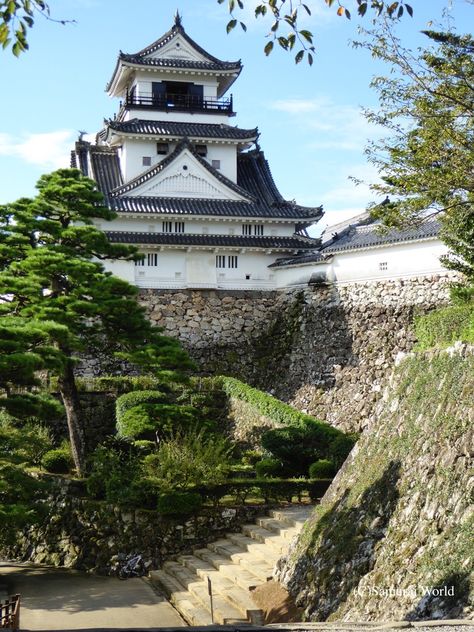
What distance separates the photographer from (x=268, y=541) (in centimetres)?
1338

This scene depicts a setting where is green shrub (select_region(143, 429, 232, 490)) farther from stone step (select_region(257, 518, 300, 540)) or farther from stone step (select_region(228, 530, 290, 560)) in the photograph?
stone step (select_region(228, 530, 290, 560))

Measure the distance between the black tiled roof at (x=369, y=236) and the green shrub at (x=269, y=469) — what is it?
6.94 m

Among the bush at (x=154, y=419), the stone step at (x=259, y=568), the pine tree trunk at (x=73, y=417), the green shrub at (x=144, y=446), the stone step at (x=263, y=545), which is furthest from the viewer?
the bush at (x=154, y=419)

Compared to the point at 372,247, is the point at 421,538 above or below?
below

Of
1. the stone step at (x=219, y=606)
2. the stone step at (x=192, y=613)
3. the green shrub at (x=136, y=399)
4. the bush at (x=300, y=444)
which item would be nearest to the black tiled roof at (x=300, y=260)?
the green shrub at (x=136, y=399)

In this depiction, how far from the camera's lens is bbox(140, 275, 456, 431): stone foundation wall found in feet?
74.1

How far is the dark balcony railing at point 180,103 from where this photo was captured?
30000 mm

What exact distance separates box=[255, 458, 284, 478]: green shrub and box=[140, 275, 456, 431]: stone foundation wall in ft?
13.8

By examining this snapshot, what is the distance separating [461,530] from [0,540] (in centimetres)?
1011

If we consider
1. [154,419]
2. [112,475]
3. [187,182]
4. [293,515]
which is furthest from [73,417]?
[187,182]

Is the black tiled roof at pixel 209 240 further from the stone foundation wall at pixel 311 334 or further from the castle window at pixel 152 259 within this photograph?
the stone foundation wall at pixel 311 334

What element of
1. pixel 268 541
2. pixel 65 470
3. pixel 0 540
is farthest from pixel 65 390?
pixel 268 541

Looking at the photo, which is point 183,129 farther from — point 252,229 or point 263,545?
point 263,545

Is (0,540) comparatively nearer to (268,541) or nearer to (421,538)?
(268,541)
